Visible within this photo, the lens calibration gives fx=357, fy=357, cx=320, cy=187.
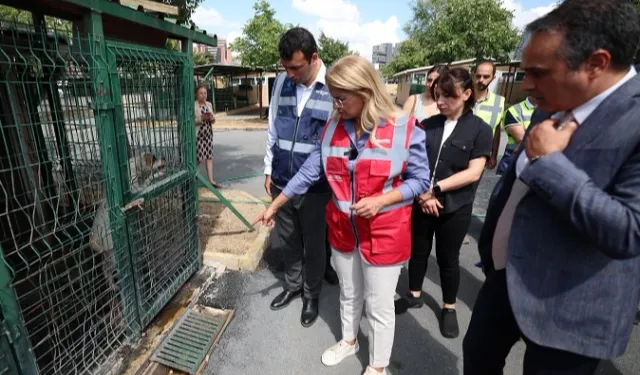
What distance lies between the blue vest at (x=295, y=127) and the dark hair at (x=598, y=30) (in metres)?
1.61

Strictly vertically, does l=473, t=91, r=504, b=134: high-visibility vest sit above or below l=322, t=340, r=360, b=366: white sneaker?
above

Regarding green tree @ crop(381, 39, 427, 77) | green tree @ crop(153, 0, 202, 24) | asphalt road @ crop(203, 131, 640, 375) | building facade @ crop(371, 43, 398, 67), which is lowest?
asphalt road @ crop(203, 131, 640, 375)

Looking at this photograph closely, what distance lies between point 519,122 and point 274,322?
8.82ft

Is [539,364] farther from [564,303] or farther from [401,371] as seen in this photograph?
[401,371]

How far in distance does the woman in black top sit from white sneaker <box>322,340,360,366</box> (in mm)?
769

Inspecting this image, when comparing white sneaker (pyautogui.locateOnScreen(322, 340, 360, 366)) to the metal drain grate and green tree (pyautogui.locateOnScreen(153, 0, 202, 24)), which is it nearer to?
the metal drain grate

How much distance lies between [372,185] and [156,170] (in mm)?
1674

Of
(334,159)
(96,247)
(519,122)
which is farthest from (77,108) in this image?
(519,122)

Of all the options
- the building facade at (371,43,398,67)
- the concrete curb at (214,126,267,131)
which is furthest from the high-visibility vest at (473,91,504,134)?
the building facade at (371,43,398,67)

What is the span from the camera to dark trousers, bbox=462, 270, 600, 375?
1208mm

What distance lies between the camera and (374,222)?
1.87 meters

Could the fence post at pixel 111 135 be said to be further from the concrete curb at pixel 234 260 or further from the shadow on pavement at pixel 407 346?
the shadow on pavement at pixel 407 346

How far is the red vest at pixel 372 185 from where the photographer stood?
1.81m

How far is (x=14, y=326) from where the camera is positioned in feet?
5.32
